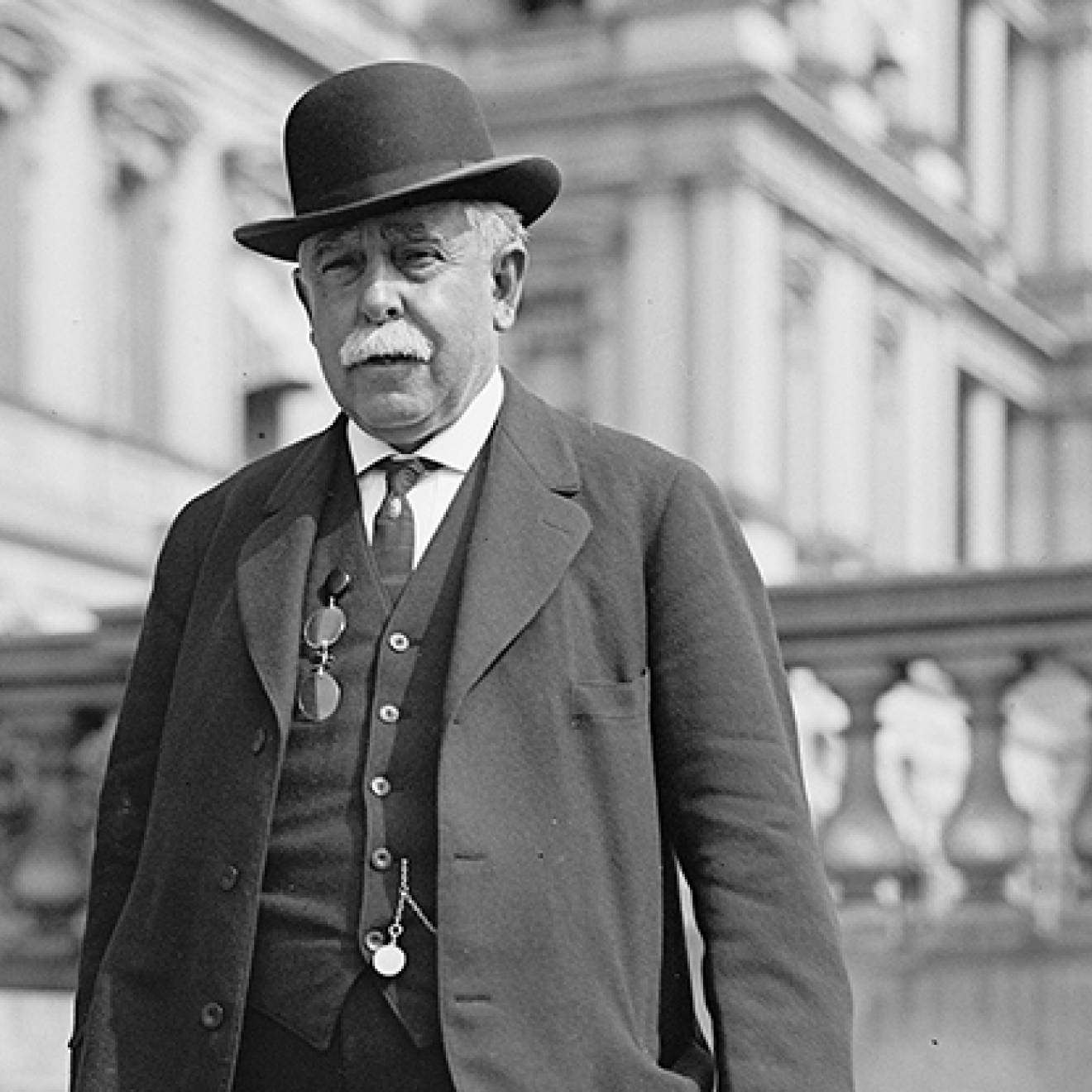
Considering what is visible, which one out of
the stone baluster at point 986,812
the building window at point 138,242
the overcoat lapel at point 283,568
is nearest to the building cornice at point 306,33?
the building window at point 138,242

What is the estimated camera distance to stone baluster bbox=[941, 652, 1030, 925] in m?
6.05

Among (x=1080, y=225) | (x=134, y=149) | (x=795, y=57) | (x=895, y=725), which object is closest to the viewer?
(x=895, y=725)

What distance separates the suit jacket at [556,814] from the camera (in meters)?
3.22

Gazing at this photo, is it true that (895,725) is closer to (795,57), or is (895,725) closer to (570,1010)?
(570,1010)

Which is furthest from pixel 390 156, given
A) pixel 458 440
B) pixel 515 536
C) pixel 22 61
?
pixel 22 61

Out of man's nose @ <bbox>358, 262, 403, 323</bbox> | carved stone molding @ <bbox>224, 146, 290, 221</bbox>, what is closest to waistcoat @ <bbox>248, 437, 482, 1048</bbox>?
man's nose @ <bbox>358, 262, 403, 323</bbox>

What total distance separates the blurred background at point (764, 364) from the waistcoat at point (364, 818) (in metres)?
2.77

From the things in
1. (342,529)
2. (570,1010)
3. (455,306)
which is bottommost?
(570,1010)

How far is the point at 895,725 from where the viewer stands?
21.3 feet

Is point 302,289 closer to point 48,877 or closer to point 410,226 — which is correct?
point 410,226

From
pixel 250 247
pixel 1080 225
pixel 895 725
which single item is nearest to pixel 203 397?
pixel 895 725

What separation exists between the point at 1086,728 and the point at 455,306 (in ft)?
9.74

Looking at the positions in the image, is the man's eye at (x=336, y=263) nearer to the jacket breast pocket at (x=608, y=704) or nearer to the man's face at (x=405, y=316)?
the man's face at (x=405, y=316)

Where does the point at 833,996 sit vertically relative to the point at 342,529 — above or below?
below
